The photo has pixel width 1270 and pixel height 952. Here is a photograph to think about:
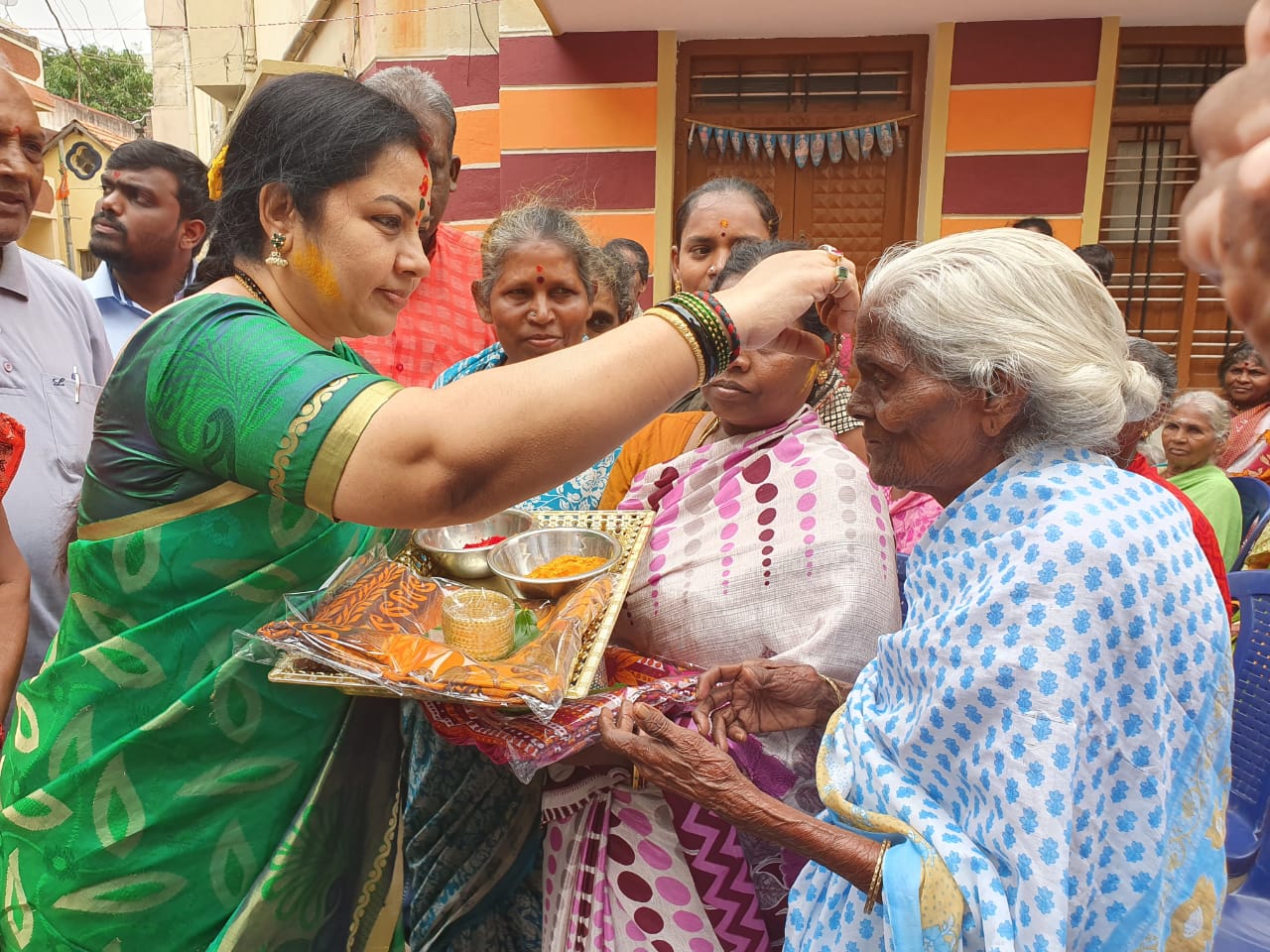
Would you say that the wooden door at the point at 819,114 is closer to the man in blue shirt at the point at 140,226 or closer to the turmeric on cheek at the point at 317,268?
the man in blue shirt at the point at 140,226

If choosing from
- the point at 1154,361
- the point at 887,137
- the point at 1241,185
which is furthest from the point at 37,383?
A: the point at 887,137

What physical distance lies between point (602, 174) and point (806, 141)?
73.4 inches

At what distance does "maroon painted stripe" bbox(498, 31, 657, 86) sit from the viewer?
776 centimetres

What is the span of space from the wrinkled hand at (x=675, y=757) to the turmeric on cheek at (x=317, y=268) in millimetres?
1028

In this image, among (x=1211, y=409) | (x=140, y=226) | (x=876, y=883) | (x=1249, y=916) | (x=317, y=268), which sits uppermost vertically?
(x=140, y=226)

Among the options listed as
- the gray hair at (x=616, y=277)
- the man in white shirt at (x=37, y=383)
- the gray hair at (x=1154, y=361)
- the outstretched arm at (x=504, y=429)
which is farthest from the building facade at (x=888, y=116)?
the outstretched arm at (x=504, y=429)

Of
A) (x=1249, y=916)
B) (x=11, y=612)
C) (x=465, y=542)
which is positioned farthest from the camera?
(x=465, y=542)

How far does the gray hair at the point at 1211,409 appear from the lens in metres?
5.38

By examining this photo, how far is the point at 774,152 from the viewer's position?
7844mm

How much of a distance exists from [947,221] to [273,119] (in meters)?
7.17

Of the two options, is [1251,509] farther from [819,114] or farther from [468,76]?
[468,76]

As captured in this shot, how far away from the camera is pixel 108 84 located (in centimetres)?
3612

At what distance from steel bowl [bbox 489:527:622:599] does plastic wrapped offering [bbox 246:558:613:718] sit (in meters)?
0.21

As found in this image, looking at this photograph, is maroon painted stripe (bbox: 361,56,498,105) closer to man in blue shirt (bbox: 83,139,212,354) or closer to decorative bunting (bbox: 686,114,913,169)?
decorative bunting (bbox: 686,114,913,169)
